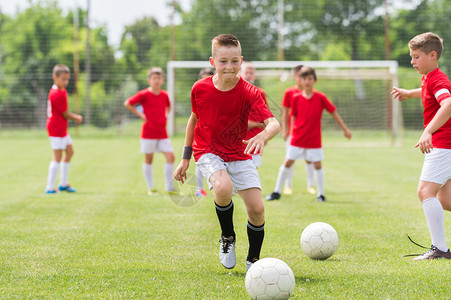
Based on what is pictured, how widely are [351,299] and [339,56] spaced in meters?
36.5

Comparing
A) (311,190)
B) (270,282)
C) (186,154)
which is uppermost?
(186,154)

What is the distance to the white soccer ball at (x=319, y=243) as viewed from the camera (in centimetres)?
495

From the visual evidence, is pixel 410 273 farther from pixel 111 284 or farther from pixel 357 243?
pixel 111 284

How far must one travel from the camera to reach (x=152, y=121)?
32.6 feet

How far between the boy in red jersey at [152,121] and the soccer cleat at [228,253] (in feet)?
17.1

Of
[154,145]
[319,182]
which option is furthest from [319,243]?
[154,145]

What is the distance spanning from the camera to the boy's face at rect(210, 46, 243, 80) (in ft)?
14.5

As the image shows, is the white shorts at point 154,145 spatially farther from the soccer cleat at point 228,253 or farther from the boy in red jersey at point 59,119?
the soccer cleat at point 228,253

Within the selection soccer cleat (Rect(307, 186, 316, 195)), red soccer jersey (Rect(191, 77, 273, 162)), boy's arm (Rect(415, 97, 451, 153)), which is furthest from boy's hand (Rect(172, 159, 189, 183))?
soccer cleat (Rect(307, 186, 316, 195))

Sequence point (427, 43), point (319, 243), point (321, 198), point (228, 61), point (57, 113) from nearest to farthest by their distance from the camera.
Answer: point (228, 61)
point (319, 243)
point (427, 43)
point (321, 198)
point (57, 113)

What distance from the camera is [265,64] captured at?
23312 millimetres

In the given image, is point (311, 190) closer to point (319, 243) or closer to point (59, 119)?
point (59, 119)

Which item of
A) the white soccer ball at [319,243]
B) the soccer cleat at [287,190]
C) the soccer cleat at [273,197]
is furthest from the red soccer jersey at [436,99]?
the soccer cleat at [287,190]

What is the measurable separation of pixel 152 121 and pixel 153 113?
0.16 metres
